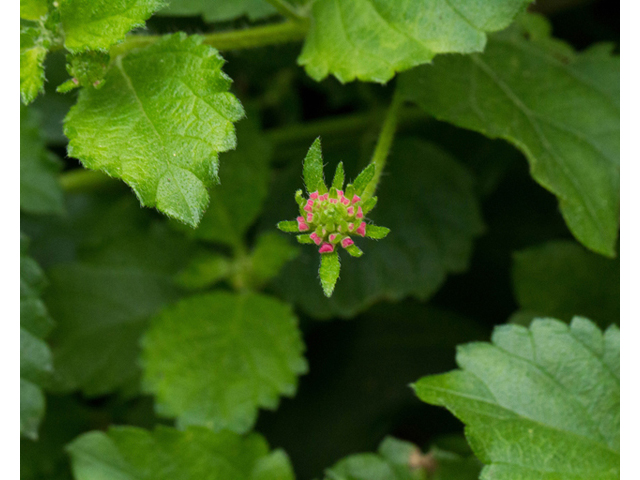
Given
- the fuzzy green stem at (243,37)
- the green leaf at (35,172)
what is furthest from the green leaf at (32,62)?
the green leaf at (35,172)

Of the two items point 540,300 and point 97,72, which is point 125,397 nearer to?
point 97,72

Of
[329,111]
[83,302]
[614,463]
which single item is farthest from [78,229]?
[614,463]

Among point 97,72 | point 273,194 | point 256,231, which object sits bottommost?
point 256,231

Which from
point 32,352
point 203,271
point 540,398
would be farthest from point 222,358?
point 540,398

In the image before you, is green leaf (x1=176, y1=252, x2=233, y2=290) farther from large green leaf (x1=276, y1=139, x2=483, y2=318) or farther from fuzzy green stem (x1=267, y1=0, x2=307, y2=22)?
fuzzy green stem (x1=267, y1=0, x2=307, y2=22)

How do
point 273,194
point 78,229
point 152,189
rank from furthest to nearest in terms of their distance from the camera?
point 78,229 → point 273,194 → point 152,189

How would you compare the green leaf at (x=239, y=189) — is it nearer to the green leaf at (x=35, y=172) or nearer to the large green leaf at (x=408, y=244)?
the large green leaf at (x=408, y=244)

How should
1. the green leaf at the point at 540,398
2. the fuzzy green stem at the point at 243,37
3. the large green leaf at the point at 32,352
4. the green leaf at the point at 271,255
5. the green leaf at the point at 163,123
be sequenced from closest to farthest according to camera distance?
the green leaf at the point at 163,123 → the green leaf at the point at 540,398 → the fuzzy green stem at the point at 243,37 → the large green leaf at the point at 32,352 → the green leaf at the point at 271,255
